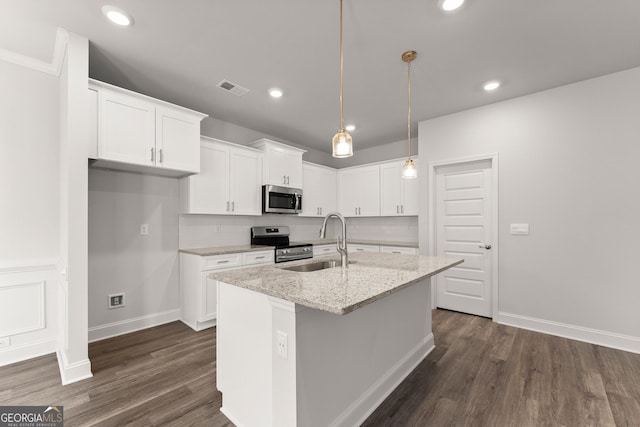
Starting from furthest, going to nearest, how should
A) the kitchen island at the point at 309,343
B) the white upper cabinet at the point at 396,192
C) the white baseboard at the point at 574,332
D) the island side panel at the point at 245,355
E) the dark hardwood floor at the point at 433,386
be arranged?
the white upper cabinet at the point at 396,192 → the white baseboard at the point at 574,332 → the dark hardwood floor at the point at 433,386 → the island side panel at the point at 245,355 → the kitchen island at the point at 309,343

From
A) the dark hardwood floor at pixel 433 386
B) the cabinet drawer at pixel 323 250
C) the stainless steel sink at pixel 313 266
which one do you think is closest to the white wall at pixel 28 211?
the dark hardwood floor at pixel 433 386

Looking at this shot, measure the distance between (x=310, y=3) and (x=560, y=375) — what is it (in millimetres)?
3406

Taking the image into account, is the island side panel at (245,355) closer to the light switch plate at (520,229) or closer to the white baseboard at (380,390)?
the white baseboard at (380,390)

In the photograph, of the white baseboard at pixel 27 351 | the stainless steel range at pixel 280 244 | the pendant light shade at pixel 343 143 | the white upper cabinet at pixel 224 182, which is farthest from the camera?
the stainless steel range at pixel 280 244

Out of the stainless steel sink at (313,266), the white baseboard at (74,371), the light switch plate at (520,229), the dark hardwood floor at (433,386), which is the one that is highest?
the light switch plate at (520,229)

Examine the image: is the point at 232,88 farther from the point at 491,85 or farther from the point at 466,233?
the point at 466,233

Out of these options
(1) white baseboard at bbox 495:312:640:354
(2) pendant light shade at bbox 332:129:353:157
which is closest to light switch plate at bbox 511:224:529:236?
(1) white baseboard at bbox 495:312:640:354

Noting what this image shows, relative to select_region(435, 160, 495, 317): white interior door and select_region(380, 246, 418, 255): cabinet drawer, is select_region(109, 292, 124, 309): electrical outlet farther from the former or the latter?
select_region(435, 160, 495, 317): white interior door

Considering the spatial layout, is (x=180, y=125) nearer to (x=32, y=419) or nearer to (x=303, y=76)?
(x=303, y=76)

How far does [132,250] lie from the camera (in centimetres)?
315

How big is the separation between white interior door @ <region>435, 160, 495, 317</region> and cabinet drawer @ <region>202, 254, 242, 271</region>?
276 centimetres

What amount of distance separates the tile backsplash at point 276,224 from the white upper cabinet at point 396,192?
0.37m

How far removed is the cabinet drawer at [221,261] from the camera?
3.17m

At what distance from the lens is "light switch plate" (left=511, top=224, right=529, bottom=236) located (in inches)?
127
